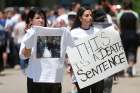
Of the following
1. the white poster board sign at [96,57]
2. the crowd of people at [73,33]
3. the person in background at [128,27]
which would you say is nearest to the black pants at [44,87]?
the crowd of people at [73,33]

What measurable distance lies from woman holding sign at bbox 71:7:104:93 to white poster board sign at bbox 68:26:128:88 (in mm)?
63

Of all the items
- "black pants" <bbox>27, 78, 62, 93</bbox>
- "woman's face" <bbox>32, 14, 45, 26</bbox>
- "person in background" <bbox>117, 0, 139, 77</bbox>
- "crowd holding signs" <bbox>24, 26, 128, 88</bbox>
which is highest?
"woman's face" <bbox>32, 14, 45, 26</bbox>

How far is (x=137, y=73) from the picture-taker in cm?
1750

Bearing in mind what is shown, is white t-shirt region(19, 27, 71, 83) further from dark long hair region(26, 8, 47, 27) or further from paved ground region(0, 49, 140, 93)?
paved ground region(0, 49, 140, 93)

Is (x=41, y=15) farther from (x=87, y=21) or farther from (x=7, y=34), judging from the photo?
(x=7, y=34)

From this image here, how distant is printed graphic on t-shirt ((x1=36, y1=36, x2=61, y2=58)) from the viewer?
24.7ft

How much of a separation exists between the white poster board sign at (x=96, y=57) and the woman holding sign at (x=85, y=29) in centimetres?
6

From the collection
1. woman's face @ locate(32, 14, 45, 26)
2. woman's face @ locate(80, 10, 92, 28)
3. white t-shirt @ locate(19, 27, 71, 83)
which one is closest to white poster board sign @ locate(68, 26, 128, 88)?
woman's face @ locate(80, 10, 92, 28)

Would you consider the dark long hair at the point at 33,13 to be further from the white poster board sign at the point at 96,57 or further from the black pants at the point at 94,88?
the black pants at the point at 94,88

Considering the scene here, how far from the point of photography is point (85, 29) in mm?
8375

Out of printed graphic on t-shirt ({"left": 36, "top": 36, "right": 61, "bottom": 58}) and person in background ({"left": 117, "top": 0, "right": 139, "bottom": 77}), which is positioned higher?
printed graphic on t-shirt ({"left": 36, "top": 36, "right": 61, "bottom": 58})

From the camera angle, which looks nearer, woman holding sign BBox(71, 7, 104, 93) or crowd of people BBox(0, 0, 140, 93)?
crowd of people BBox(0, 0, 140, 93)

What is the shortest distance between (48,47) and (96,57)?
1.03m

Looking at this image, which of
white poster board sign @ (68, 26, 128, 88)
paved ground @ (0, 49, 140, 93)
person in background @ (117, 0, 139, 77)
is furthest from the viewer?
person in background @ (117, 0, 139, 77)
